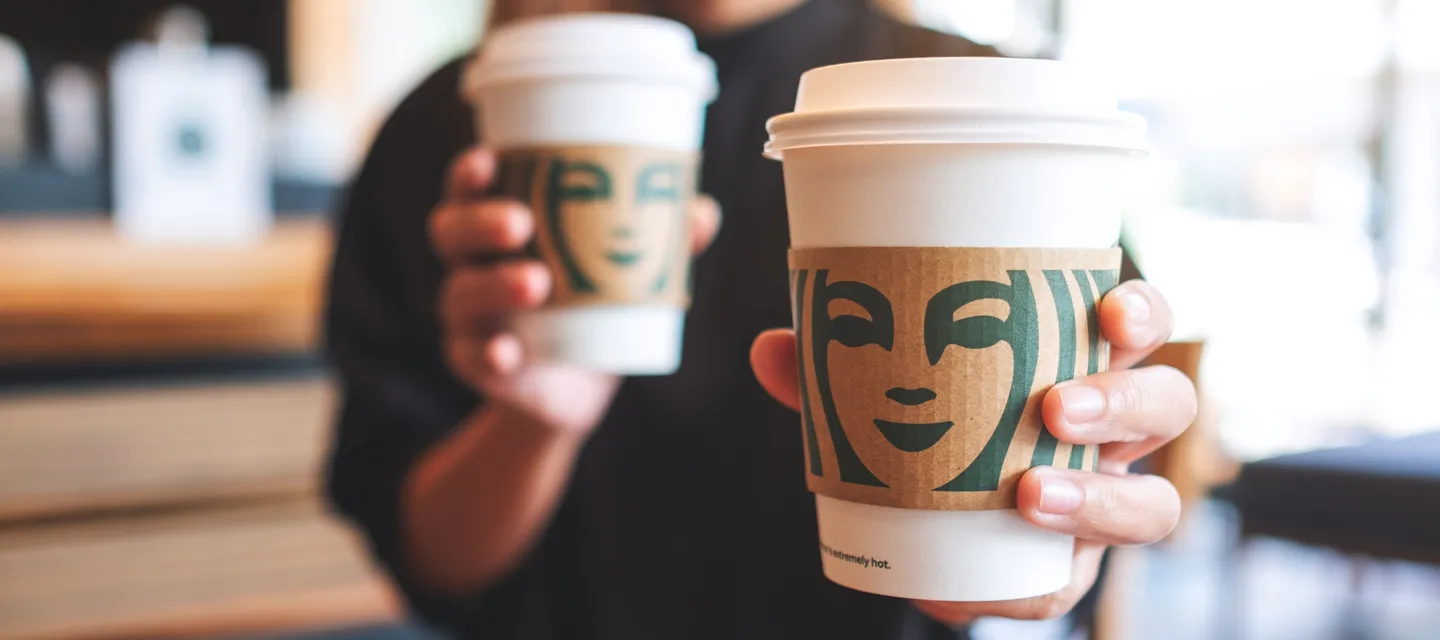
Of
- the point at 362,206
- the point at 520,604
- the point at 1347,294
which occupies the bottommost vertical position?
the point at 1347,294

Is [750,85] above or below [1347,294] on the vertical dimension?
above

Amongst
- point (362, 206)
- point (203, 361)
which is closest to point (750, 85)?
point (362, 206)

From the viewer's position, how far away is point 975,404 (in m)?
0.40

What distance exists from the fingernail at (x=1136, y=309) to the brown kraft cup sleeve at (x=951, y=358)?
0.01 m

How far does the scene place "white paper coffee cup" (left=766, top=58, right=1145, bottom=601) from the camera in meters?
0.40

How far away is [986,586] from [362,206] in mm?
951

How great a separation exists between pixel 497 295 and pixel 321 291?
49.4 inches

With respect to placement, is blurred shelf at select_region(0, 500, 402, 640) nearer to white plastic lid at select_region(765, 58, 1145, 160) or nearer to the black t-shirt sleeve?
the black t-shirt sleeve

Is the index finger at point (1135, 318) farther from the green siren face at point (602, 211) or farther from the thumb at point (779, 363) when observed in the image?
the green siren face at point (602, 211)

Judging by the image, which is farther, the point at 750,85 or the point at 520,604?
the point at 520,604

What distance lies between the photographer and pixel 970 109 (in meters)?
0.39

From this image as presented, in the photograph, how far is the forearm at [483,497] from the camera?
95 centimetres

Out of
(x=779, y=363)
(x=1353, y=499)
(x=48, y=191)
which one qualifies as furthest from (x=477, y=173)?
(x=48, y=191)

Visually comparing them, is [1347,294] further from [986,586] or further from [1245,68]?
[986,586]
